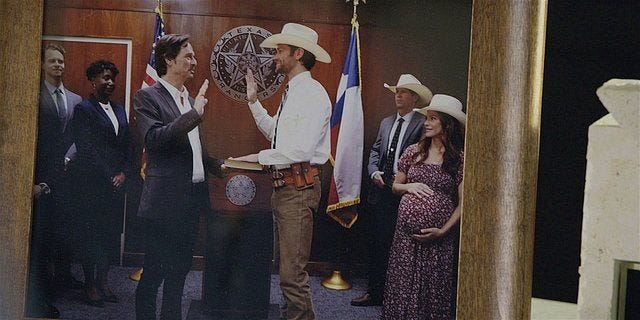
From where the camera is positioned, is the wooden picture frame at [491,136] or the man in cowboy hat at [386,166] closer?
the wooden picture frame at [491,136]

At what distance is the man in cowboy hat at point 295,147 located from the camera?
8.32ft

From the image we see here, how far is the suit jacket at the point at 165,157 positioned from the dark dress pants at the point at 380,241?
654mm

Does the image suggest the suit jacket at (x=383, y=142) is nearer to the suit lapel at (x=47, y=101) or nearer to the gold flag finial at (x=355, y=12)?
the gold flag finial at (x=355, y=12)

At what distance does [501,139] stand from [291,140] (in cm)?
79

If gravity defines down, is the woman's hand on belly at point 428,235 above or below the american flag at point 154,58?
below

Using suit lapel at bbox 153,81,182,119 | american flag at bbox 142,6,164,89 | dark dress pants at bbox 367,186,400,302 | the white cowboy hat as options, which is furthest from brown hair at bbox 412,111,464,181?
american flag at bbox 142,6,164,89

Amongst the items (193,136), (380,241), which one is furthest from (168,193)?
(380,241)

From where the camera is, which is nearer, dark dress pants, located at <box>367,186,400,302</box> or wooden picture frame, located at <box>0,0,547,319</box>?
wooden picture frame, located at <box>0,0,547,319</box>

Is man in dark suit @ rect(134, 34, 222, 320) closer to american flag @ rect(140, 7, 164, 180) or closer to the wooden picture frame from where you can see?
american flag @ rect(140, 7, 164, 180)

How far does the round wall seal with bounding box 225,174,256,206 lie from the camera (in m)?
2.54

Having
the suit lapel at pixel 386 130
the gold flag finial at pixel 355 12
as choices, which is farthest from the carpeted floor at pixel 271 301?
the gold flag finial at pixel 355 12

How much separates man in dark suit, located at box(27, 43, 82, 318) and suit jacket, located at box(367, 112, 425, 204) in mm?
1171

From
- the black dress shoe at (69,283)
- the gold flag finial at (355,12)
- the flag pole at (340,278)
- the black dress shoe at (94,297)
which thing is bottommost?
the black dress shoe at (94,297)

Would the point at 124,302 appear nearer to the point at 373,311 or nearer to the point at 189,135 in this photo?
the point at 189,135
